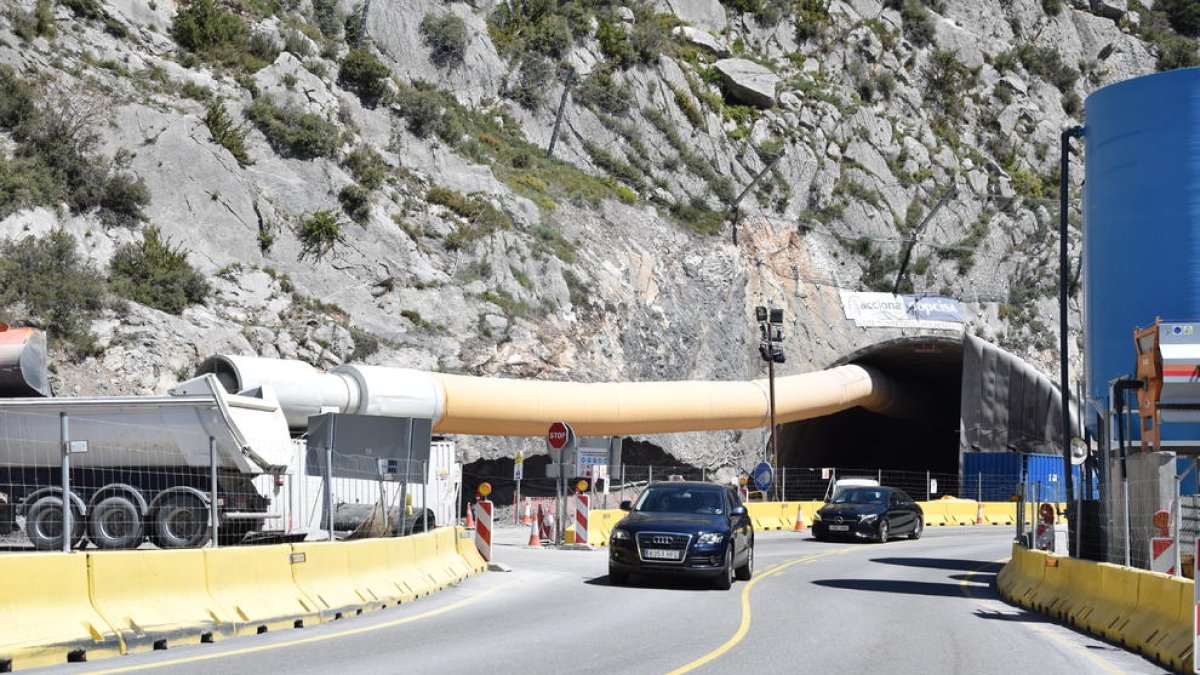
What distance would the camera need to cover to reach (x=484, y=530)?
23438mm

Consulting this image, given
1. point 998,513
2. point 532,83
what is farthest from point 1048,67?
point 998,513

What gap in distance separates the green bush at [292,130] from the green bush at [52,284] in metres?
10.8

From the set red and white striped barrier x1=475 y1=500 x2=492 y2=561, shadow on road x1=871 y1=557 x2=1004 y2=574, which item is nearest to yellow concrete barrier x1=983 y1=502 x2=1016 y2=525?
shadow on road x1=871 y1=557 x2=1004 y2=574

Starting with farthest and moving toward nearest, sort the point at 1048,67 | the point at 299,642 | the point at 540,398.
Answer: the point at 1048,67, the point at 540,398, the point at 299,642

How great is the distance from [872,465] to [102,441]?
47524 millimetres

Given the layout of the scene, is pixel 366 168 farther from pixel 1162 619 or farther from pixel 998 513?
pixel 1162 619

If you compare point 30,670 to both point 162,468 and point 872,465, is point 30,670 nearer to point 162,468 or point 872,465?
point 162,468

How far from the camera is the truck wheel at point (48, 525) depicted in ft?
64.3

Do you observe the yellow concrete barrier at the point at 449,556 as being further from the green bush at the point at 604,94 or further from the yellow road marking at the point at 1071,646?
the green bush at the point at 604,94

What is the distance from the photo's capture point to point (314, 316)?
41781mm

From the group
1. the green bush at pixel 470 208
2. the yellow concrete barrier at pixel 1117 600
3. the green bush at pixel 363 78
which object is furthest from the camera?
the green bush at pixel 363 78

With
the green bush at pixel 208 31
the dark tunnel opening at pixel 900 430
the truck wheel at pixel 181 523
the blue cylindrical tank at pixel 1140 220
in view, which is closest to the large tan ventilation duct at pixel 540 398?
the dark tunnel opening at pixel 900 430

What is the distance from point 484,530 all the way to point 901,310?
141 ft

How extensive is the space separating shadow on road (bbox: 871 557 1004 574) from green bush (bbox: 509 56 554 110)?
36926mm
